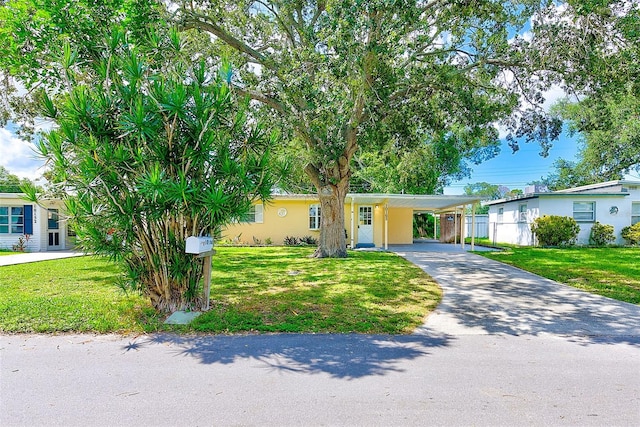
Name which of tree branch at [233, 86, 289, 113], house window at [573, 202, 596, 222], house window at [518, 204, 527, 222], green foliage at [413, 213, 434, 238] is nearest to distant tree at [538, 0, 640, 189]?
Answer: tree branch at [233, 86, 289, 113]

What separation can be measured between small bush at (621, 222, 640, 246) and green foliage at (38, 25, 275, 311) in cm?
1959

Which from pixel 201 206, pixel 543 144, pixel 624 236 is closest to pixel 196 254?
pixel 201 206

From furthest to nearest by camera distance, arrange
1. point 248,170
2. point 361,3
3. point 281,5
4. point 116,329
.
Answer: point 281,5 → point 361,3 → point 248,170 → point 116,329

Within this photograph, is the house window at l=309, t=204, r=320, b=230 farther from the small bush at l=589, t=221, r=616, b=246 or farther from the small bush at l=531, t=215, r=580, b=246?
the small bush at l=589, t=221, r=616, b=246

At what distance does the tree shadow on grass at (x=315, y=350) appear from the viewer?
373 cm

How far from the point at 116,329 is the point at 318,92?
622cm

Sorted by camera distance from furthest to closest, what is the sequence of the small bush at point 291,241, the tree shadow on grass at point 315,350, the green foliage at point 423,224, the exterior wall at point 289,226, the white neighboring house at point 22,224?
1. the green foliage at point 423,224
2. the exterior wall at point 289,226
3. the small bush at point 291,241
4. the white neighboring house at point 22,224
5. the tree shadow on grass at point 315,350

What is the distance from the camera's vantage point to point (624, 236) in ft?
58.9

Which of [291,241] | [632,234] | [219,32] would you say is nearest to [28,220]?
[291,241]

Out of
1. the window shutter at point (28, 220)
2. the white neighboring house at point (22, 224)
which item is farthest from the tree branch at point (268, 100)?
the window shutter at point (28, 220)

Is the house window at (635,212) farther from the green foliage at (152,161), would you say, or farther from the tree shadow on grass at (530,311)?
the green foliage at (152,161)

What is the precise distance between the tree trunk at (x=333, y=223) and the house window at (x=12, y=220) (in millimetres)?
13356

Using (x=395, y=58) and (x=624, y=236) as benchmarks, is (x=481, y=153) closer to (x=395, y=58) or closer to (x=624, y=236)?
(x=624, y=236)

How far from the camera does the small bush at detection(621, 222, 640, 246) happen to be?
17466mm
